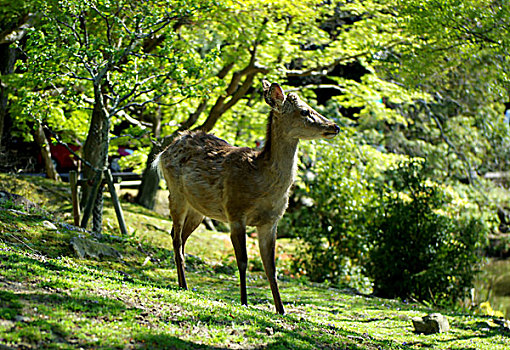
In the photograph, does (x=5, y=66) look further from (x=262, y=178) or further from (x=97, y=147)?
(x=262, y=178)

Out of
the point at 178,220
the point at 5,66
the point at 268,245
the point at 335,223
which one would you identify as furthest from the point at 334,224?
the point at 5,66

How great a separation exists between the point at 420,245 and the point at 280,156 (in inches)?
256

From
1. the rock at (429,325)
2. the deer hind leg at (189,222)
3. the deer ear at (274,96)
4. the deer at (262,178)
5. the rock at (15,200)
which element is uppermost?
the deer ear at (274,96)

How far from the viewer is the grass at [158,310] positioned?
443 centimetres

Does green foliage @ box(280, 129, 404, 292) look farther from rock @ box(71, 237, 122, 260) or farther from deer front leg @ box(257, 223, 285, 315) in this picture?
deer front leg @ box(257, 223, 285, 315)

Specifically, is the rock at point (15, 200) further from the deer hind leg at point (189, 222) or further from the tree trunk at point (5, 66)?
the deer hind leg at point (189, 222)

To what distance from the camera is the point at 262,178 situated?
22.5 feet

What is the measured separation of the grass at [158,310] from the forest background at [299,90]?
1.94m

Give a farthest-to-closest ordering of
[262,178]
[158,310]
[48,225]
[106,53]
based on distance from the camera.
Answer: [106,53], [48,225], [262,178], [158,310]

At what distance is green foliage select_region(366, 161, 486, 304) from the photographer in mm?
12096

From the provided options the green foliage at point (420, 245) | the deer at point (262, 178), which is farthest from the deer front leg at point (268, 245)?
the green foliage at point (420, 245)

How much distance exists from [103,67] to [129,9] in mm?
1808

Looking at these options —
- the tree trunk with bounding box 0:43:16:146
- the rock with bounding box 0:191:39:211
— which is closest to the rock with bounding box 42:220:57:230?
the rock with bounding box 0:191:39:211

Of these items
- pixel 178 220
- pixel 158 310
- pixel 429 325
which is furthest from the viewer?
pixel 429 325
